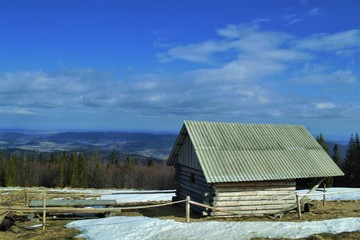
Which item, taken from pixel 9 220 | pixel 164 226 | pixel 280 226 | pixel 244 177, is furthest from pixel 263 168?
pixel 9 220

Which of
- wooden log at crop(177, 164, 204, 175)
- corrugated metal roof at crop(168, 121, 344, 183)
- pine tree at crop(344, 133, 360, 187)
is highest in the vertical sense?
corrugated metal roof at crop(168, 121, 344, 183)

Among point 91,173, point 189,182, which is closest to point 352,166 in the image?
point 189,182

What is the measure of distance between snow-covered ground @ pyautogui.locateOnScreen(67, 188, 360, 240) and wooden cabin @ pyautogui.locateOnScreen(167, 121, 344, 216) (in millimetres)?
3218

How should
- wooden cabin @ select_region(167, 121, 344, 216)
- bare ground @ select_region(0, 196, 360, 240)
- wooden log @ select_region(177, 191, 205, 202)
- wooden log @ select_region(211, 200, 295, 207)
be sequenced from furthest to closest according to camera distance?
wooden log @ select_region(177, 191, 205, 202) < wooden cabin @ select_region(167, 121, 344, 216) < wooden log @ select_region(211, 200, 295, 207) < bare ground @ select_region(0, 196, 360, 240)

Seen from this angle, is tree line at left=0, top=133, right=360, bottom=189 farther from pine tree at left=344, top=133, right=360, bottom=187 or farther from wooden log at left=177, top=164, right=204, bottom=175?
wooden log at left=177, top=164, right=204, bottom=175

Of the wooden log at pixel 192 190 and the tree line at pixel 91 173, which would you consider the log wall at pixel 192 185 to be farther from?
the tree line at pixel 91 173

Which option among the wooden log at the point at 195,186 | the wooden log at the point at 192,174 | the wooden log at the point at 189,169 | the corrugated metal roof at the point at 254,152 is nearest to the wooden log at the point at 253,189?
the corrugated metal roof at the point at 254,152

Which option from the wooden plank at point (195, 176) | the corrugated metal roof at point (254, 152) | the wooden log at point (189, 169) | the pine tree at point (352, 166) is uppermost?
the corrugated metal roof at point (254, 152)

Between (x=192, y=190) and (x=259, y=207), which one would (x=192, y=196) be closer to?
(x=192, y=190)

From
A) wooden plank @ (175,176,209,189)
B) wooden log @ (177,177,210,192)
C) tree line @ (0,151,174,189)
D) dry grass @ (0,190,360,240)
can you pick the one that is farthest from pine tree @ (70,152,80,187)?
dry grass @ (0,190,360,240)

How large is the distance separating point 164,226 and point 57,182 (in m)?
81.5

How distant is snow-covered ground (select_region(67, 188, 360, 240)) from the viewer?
14.0 meters

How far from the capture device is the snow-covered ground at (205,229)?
550 inches

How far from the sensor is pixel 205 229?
1487 cm
